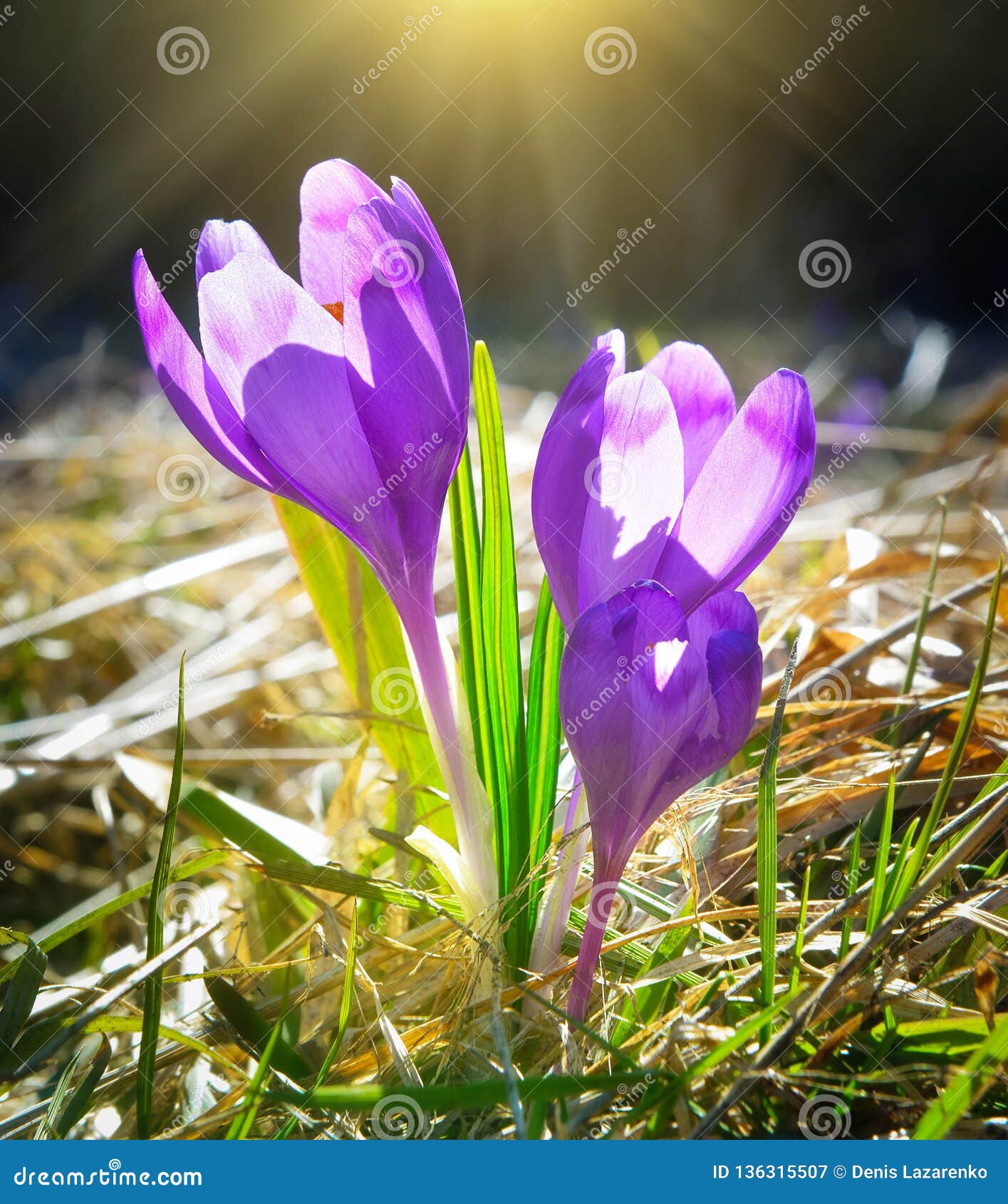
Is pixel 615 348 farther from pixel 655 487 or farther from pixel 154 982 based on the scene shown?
pixel 154 982

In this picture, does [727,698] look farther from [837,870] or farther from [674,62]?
[674,62]

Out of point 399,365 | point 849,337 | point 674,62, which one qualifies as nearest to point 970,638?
point 399,365

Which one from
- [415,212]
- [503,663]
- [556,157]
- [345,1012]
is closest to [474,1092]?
[345,1012]

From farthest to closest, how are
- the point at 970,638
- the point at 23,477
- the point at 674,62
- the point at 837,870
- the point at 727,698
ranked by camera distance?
the point at 23,477 < the point at 674,62 < the point at 970,638 < the point at 837,870 < the point at 727,698

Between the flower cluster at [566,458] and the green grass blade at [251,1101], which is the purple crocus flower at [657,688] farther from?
the green grass blade at [251,1101]

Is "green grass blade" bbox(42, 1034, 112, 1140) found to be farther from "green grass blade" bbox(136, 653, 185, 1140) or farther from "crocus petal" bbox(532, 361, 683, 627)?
"crocus petal" bbox(532, 361, 683, 627)

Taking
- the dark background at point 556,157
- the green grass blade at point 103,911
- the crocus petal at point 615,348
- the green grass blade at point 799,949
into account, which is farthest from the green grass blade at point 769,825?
the dark background at point 556,157
